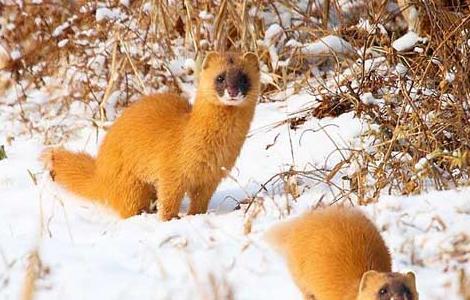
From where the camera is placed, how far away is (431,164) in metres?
5.43

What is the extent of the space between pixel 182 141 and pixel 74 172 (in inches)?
40.5

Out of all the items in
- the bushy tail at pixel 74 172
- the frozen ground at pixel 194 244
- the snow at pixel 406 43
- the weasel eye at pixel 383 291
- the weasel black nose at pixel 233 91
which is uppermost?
the snow at pixel 406 43

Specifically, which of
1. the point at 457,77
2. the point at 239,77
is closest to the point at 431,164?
the point at 457,77

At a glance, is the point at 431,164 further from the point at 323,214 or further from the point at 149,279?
the point at 149,279

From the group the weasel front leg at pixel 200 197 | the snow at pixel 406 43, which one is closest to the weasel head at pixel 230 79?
the weasel front leg at pixel 200 197

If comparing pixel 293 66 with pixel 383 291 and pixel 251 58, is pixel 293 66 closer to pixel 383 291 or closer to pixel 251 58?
pixel 251 58

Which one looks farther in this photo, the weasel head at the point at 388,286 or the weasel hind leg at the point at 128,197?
the weasel hind leg at the point at 128,197

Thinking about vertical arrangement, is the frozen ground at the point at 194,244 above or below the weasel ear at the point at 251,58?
below

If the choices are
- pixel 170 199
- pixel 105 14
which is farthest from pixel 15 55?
pixel 170 199

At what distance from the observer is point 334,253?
430 centimetres

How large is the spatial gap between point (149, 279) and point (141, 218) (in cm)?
184

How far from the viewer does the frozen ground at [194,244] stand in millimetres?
4043

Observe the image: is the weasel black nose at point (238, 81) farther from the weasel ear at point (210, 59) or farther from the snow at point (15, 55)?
the snow at point (15, 55)

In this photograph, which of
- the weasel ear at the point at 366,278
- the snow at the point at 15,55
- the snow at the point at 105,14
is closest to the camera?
Result: the weasel ear at the point at 366,278
